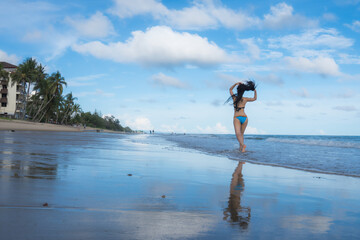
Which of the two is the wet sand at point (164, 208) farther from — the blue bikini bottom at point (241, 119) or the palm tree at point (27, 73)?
the palm tree at point (27, 73)

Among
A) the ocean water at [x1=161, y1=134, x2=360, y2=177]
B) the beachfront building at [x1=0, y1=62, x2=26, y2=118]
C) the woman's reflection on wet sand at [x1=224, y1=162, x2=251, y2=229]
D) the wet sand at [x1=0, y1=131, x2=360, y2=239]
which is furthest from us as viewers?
the beachfront building at [x1=0, y1=62, x2=26, y2=118]

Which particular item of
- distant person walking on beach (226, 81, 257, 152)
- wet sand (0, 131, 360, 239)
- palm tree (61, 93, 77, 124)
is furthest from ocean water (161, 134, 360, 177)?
palm tree (61, 93, 77, 124)

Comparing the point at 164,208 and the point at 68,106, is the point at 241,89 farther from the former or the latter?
the point at 68,106

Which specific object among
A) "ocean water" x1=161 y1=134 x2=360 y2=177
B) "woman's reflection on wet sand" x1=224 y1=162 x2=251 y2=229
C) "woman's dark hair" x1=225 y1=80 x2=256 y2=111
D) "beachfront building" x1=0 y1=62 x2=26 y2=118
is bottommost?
"ocean water" x1=161 y1=134 x2=360 y2=177

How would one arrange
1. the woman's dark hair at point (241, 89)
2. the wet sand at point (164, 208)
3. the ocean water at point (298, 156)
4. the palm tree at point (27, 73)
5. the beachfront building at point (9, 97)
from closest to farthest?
the wet sand at point (164, 208) < the ocean water at point (298, 156) < the woman's dark hair at point (241, 89) < the palm tree at point (27, 73) < the beachfront building at point (9, 97)

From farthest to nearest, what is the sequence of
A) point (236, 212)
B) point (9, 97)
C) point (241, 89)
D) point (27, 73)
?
point (9, 97) → point (27, 73) → point (241, 89) → point (236, 212)

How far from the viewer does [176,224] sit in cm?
222

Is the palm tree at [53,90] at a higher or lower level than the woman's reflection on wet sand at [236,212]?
higher

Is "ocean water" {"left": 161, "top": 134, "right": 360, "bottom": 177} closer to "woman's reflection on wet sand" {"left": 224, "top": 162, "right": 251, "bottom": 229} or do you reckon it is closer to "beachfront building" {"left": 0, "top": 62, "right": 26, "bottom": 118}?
"woman's reflection on wet sand" {"left": 224, "top": 162, "right": 251, "bottom": 229}

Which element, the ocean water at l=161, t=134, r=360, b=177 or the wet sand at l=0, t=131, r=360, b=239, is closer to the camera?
the wet sand at l=0, t=131, r=360, b=239

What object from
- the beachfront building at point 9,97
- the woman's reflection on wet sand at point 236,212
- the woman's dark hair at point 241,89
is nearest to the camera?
the woman's reflection on wet sand at point 236,212

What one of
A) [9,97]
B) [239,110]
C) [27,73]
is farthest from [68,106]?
[239,110]

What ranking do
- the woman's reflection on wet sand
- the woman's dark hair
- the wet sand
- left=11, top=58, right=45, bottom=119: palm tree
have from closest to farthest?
the wet sand, the woman's reflection on wet sand, the woman's dark hair, left=11, top=58, right=45, bottom=119: palm tree

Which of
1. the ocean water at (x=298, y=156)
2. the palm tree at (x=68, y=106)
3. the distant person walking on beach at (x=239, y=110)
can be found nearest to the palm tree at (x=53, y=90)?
the palm tree at (x=68, y=106)
